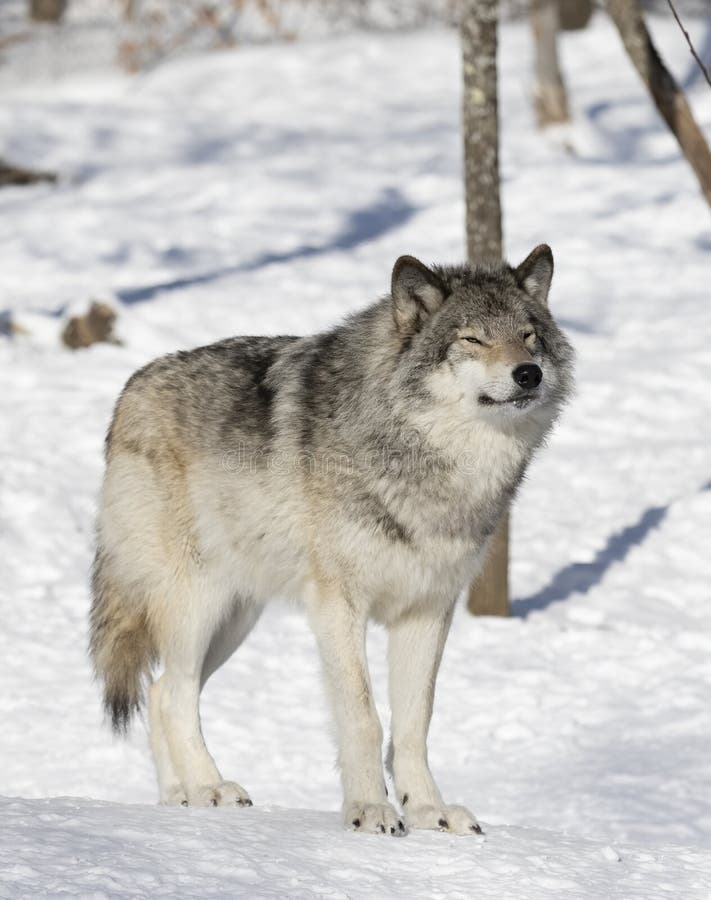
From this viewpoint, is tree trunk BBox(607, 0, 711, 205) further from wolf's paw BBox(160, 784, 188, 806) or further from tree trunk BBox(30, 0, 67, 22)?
tree trunk BBox(30, 0, 67, 22)

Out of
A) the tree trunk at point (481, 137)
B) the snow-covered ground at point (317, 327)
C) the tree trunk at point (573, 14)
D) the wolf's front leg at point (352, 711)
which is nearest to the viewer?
the snow-covered ground at point (317, 327)

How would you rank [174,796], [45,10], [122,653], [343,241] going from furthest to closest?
1. [45,10]
2. [343,241]
3. [122,653]
4. [174,796]

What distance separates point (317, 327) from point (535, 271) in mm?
5621

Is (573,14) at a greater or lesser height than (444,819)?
greater

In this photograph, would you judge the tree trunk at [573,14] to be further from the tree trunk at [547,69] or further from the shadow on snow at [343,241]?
the shadow on snow at [343,241]

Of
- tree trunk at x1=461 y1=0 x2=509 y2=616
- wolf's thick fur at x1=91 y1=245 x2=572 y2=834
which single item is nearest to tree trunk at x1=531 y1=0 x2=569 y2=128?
tree trunk at x1=461 y1=0 x2=509 y2=616

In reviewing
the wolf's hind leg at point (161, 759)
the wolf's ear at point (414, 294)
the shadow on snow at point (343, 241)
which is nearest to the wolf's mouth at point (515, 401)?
the wolf's ear at point (414, 294)

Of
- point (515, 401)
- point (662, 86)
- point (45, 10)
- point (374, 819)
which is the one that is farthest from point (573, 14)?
point (374, 819)

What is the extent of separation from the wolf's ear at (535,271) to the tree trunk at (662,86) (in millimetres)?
2824

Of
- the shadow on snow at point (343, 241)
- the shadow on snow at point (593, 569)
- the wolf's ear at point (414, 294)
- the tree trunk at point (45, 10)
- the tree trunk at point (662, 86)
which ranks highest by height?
the tree trunk at point (45, 10)

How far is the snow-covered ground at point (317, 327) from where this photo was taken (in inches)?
141

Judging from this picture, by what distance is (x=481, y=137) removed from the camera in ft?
21.6

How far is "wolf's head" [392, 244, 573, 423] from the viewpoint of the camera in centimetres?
377

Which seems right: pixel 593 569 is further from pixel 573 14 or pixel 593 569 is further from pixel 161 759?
pixel 573 14
